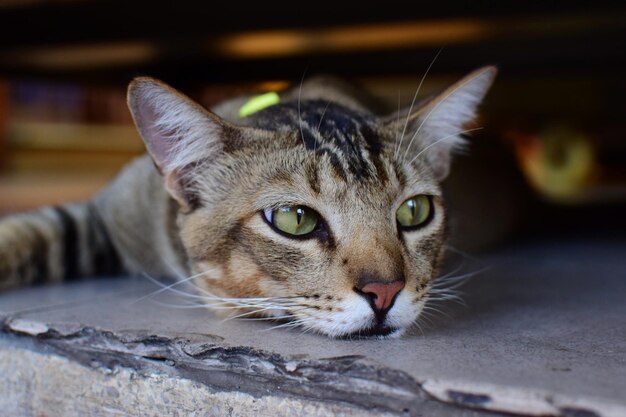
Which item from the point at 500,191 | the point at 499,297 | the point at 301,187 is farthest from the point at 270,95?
the point at 500,191

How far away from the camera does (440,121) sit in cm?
172

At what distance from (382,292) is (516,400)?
332 mm

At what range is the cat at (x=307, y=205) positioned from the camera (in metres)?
1.30

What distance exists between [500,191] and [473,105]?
1290 mm

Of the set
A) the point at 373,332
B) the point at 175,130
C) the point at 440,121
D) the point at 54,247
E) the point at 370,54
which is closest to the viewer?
the point at 373,332

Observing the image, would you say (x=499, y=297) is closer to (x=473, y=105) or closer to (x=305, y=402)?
(x=473, y=105)

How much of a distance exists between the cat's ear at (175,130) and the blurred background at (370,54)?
16.3 inches

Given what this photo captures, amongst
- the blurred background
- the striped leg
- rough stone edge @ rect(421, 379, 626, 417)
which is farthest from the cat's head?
the striped leg

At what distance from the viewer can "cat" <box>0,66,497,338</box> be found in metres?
1.30

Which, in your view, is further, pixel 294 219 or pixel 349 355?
pixel 294 219

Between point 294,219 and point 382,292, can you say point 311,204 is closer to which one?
point 294,219

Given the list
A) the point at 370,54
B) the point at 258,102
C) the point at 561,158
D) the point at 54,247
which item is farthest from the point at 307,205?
the point at 561,158

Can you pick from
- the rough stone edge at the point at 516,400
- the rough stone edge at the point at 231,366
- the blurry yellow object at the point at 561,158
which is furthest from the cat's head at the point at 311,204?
the blurry yellow object at the point at 561,158

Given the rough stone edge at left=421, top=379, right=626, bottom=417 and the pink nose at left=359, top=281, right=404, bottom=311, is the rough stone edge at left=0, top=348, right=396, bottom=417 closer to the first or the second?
the rough stone edge at left=421, top=379, right=626, bottom=417
